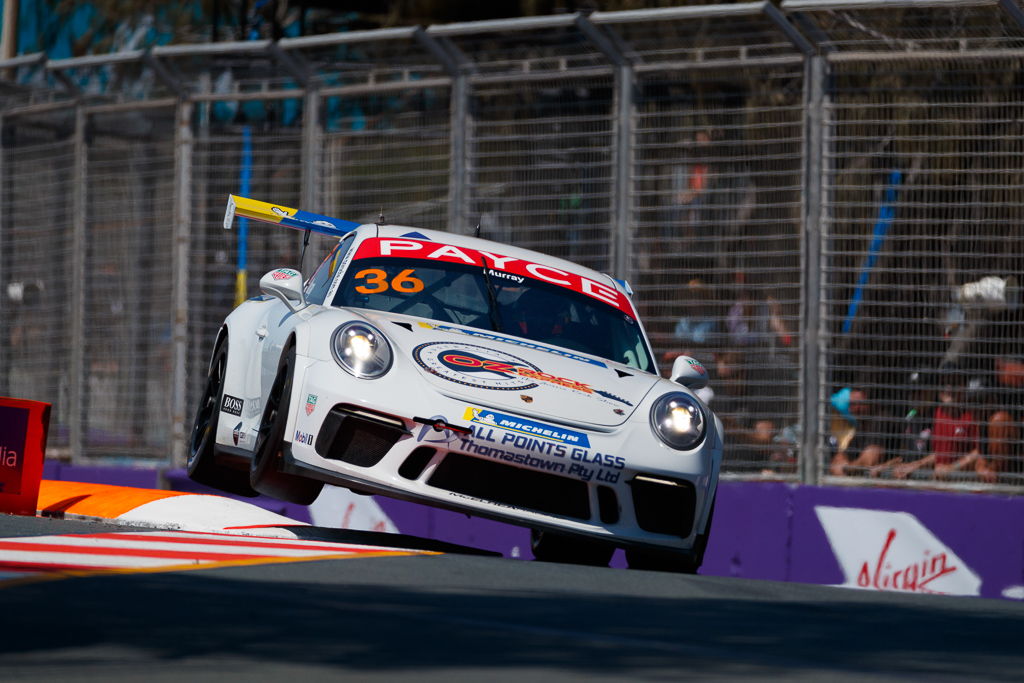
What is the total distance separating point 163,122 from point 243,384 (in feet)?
19.4

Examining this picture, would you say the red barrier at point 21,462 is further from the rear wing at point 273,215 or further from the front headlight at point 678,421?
the front headlight at point 678,421

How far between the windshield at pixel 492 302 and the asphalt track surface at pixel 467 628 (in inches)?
92.7

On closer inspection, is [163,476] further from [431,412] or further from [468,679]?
[468,679]

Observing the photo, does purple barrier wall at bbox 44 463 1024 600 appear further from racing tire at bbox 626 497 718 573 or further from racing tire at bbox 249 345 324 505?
racing tire at bbox 249 345 324 505

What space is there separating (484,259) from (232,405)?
1455mm

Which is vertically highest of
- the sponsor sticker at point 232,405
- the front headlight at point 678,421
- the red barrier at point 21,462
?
the front headlight at point 678,421

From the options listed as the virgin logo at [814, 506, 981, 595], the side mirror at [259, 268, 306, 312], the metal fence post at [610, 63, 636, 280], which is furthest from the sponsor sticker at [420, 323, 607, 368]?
the metal fence post at [610, 63, 636, 280]

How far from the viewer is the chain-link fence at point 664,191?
10461 millimetres

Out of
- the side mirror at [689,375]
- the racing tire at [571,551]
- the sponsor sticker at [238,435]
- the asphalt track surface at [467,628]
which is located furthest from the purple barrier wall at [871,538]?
the asphalt track surface at [467,628]

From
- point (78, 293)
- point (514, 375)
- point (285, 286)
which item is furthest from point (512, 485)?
point (78, 293)

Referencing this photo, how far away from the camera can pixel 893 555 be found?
1009 cm

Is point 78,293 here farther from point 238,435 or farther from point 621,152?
point 238,435

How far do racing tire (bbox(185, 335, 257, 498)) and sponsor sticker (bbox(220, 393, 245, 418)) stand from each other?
0.29 feet

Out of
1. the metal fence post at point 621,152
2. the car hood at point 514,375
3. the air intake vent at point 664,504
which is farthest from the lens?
the metal fence post at point 621,152
